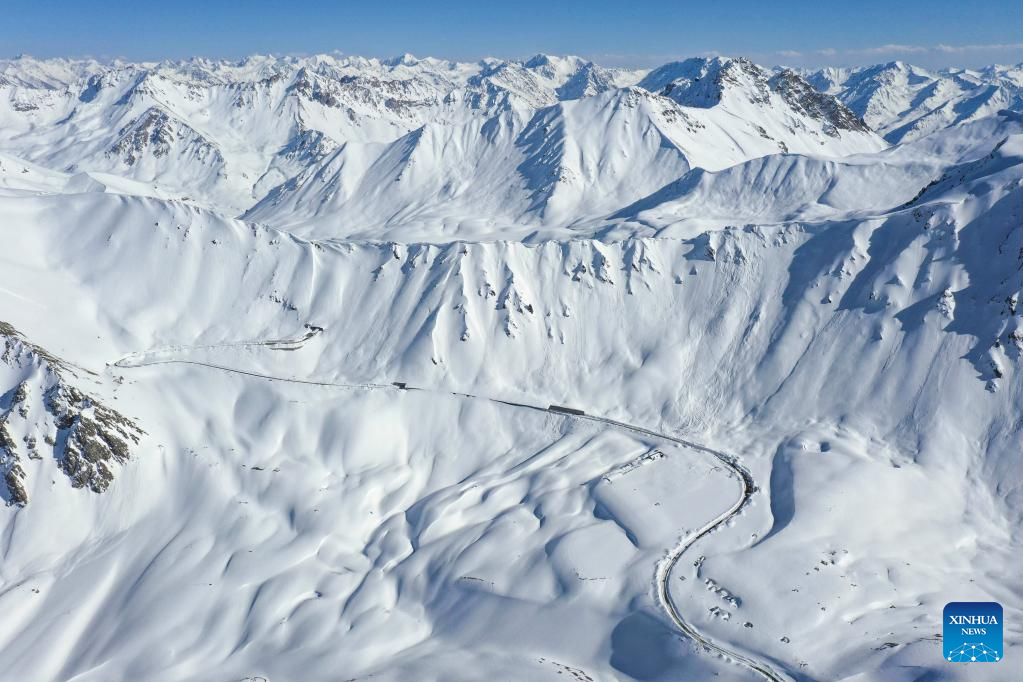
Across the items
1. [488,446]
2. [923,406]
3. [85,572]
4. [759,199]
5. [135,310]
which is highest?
[759,199]

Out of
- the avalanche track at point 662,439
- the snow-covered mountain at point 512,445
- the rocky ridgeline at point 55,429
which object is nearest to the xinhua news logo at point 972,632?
the snow-covered mountain at point 512,445

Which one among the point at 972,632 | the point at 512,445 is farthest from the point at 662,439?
the point at 972,632

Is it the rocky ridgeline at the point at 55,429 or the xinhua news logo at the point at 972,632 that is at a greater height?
the rocky ridgeline at the point at 55,429

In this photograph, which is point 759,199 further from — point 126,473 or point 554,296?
point 126,473

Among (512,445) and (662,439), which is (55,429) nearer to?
(512,445)

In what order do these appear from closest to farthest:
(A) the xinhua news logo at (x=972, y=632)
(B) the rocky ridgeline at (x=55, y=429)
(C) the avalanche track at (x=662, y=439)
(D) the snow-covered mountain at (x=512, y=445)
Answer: (A) the xinhua news logo at (x=972, y=632) → (C) the avalanche track at (x=662, y=439) → (D) the snow-covered mountain at (x=512, y=445) → (B) the rocky ridgeline at (x=55, y=429)

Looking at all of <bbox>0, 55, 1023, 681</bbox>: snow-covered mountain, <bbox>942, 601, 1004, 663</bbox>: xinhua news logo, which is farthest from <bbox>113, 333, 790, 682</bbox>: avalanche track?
<bbox>942, 601, 1004, 663</bbox>: xinhua news logo

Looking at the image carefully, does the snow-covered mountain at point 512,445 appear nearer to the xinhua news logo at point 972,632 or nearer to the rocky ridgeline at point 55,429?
the rocky ridgeline at point 55,429

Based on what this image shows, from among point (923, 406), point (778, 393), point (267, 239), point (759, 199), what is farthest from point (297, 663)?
point (759, 199)
